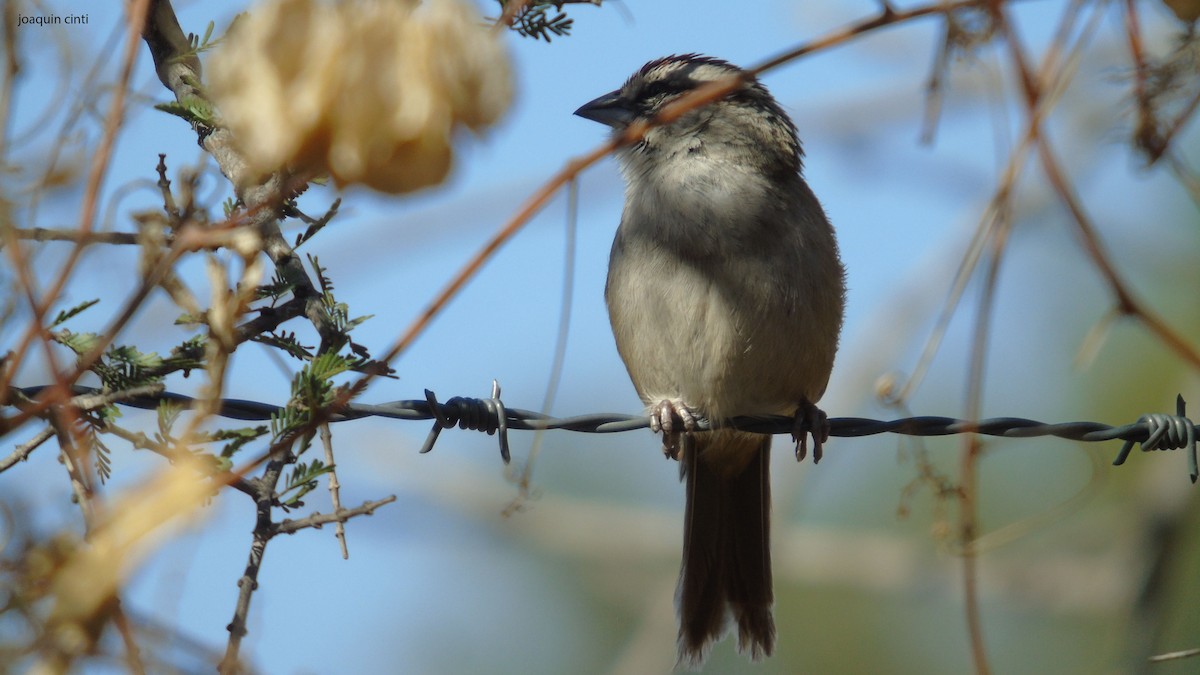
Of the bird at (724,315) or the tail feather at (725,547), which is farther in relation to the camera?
the tail feather at (725,547)

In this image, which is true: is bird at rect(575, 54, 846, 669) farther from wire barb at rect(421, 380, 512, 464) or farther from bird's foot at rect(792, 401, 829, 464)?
wire barb at rect(421, 380, 512, 464)

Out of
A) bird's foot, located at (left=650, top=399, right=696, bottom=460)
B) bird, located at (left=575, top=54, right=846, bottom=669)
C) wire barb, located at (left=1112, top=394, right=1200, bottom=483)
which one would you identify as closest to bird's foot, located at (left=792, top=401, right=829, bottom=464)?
bird, located at (left=575, top=54, right=846, bottom=669)

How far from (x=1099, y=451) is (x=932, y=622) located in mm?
9858

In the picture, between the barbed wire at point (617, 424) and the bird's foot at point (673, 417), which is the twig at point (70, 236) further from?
the bird's foot at point (673, 417)

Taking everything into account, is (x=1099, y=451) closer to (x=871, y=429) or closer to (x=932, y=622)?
(x=871, y=429)

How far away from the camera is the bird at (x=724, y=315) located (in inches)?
208

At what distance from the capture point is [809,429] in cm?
552

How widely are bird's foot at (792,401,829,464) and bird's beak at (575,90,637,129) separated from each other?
178 cm

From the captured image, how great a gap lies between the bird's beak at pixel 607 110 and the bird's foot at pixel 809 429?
1.78 metres

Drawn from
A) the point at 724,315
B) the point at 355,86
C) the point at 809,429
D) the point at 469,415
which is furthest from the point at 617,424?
the point at 355,86

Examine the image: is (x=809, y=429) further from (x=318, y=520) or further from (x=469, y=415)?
(x=318, y=520)

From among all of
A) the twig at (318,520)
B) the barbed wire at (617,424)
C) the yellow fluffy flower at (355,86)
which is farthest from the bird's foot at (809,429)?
the yellow fluffy flower at (355,86)

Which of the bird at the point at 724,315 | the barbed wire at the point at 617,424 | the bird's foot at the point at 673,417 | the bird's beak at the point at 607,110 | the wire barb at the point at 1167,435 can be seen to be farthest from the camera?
the bird's beak at the point at 607,110

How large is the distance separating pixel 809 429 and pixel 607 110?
200 centimetres
